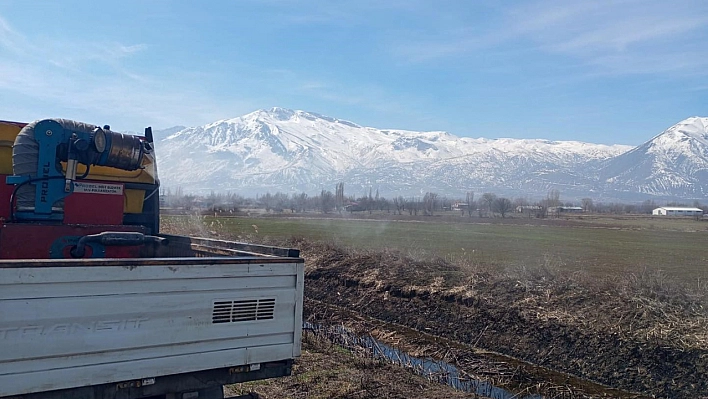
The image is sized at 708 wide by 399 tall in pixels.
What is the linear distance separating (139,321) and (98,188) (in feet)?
11.8

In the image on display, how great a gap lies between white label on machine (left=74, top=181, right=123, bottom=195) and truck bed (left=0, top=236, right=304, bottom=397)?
3037 millimetres

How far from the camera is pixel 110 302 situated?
14.5 feet

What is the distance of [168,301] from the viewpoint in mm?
4711

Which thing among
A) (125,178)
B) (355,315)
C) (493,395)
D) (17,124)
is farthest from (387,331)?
(17,124)

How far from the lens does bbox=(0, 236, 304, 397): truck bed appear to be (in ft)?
13.5

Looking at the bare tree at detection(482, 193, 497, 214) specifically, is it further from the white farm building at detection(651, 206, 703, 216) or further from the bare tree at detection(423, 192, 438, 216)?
the white farm building at detection(651, 206, 703, 216)

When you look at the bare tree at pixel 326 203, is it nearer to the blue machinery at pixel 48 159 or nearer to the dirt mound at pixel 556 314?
the dirt mound at pixel 556 314

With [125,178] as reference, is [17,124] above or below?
above

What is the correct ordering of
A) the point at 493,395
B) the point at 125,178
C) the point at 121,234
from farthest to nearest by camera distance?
the point at 493,395
the point at 125,178
the point at 121,234

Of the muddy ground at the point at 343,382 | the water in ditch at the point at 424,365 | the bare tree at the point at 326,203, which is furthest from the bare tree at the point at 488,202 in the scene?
the muddy ground at the point at 343,382

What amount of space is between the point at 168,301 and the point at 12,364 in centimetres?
107

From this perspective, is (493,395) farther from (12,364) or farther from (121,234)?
(12,364)

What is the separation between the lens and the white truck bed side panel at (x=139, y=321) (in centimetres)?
412

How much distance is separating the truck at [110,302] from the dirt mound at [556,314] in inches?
382
